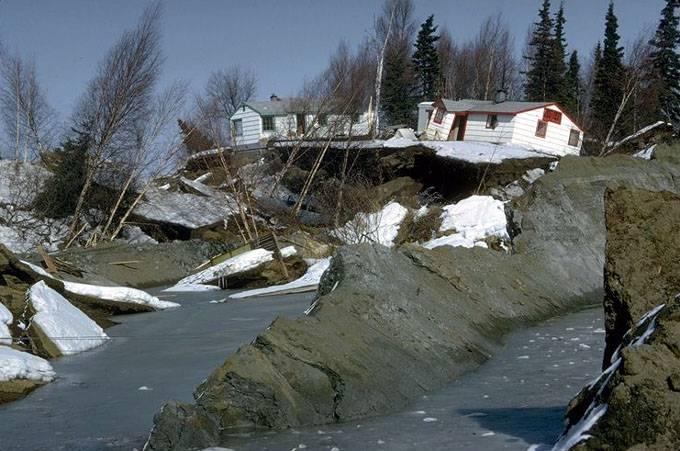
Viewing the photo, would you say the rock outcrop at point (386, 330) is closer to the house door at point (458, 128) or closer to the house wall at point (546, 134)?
the house wall at point (546, 134)

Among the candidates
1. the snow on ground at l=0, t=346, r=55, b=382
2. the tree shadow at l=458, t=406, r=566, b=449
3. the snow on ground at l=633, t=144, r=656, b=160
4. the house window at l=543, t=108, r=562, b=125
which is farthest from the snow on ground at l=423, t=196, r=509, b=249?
the house window at l=543, t=108, r=562, b=125

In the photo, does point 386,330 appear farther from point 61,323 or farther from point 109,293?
point 109,293

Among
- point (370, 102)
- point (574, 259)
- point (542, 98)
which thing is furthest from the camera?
point (542, 98)

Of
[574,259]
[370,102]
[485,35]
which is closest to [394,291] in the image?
[574,259]

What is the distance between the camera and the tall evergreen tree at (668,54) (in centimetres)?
4988

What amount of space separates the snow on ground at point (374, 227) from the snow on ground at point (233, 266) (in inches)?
184

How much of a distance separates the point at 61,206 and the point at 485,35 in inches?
1565

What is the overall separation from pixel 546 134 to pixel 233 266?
923 inches

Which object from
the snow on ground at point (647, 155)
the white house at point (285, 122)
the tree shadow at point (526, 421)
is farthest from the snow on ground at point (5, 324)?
the white house at point (285, 122)

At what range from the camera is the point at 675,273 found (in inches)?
292

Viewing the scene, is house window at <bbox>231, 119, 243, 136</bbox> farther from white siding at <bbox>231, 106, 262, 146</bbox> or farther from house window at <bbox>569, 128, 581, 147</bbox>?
house window at <bbox>569, 128, 581, 147</bbox>

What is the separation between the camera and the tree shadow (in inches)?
263

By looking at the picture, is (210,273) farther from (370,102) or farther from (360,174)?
(370,102)

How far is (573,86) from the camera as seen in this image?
63781mm
